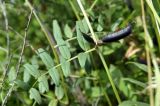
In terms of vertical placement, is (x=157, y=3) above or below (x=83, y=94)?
above

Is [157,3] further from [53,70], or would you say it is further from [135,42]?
[135,42]

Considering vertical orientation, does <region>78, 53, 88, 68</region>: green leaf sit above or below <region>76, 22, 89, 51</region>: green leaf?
below

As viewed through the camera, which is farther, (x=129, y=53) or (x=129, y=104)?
(x=129, y=53)

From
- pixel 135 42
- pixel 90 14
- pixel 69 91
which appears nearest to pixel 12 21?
pixel 135 42

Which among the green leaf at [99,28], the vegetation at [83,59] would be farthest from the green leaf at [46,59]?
the green leaf at [99,28]

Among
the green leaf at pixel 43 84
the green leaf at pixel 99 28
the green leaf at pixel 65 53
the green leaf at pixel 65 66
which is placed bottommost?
the green leaf at pixel 43 84

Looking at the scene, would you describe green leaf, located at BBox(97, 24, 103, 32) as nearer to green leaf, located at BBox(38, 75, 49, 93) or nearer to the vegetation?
the vegetation

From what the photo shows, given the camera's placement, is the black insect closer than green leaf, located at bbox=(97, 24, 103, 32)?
Yes

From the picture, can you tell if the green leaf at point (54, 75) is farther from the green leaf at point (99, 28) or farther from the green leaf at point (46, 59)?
the green leaf at point (99, 28)

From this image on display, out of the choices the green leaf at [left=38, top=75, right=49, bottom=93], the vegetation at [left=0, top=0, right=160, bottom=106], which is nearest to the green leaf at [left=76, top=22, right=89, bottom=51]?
the vegetation at [left=0, top=0, right=160, bottom=106]
